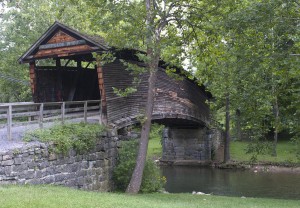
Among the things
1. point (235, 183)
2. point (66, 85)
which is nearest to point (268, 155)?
point (235, 183)

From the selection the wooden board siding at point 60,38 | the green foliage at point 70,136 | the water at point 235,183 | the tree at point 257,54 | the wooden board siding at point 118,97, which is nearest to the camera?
the green foliage at point 70,136

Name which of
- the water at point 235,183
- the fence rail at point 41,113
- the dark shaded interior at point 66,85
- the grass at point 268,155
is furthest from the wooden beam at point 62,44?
the grass at point 268,155

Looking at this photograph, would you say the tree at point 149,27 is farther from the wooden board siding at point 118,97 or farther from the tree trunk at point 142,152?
the wooden board siding at point 118,97

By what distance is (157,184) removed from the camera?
51.2 feet

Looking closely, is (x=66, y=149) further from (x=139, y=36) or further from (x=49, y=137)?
(x=139, y=36)

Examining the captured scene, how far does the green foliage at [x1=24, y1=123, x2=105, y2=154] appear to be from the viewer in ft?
39.4

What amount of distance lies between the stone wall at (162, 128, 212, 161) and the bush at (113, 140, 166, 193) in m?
14.5

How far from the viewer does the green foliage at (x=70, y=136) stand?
1202cm

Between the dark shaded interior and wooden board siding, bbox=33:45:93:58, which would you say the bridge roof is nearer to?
wooden board siding, bbox=33:45:93:58

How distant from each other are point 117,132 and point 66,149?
13.3ft

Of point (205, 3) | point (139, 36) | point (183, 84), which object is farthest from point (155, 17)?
point (183, 84)

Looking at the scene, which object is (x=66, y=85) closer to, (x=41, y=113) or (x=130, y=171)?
(x=130, y=171)

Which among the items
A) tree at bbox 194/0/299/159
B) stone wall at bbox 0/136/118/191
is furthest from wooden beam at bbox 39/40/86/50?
tree at bbox 194/0/299/159

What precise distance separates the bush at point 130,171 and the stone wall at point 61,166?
32 cm
